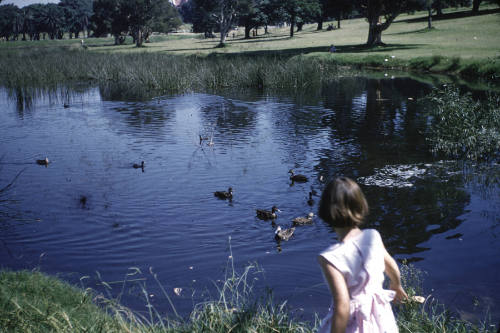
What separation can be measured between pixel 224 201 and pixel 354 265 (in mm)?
7874

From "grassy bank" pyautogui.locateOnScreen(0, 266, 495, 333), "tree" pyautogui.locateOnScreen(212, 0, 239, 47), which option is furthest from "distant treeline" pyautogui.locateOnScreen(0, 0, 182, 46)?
"grassy bank" pyautogui.locateOnScreen(0, 266, 495, 333)

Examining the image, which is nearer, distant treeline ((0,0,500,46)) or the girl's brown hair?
the girl's brown hair

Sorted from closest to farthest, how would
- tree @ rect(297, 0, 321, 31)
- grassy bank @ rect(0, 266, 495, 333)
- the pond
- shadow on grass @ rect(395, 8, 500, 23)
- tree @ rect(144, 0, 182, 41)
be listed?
grassy bank @ rect(0, 266, 495, 333), the pond, shadow on grass @ rect(395, 8, 500, 23), tree @ rect(297, 0, 321, 31), tree @ rect(144, 0, 182, 41)

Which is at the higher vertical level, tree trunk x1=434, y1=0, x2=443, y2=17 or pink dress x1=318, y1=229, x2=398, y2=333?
tree trunk x1=434, y1=0, x2=443, y2=17

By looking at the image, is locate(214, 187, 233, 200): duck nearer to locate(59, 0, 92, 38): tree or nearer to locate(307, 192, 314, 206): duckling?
locate(307, 192, 314, 206): duckling

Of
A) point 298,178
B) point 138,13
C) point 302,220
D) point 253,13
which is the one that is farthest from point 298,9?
point 302,220

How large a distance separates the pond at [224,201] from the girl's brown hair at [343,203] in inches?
110

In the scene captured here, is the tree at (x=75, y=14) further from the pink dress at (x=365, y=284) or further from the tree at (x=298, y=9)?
the pink dress at (x=365, y=284)

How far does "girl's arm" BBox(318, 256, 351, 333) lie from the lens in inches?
114

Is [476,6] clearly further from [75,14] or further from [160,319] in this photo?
[75,14]

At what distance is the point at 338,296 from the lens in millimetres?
2900

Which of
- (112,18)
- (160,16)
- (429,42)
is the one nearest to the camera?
(429,42)

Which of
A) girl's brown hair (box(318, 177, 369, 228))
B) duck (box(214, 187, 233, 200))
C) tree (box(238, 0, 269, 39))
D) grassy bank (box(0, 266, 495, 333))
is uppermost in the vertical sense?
tree (box(238, 0, 269, 39))

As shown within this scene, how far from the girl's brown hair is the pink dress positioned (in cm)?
15
